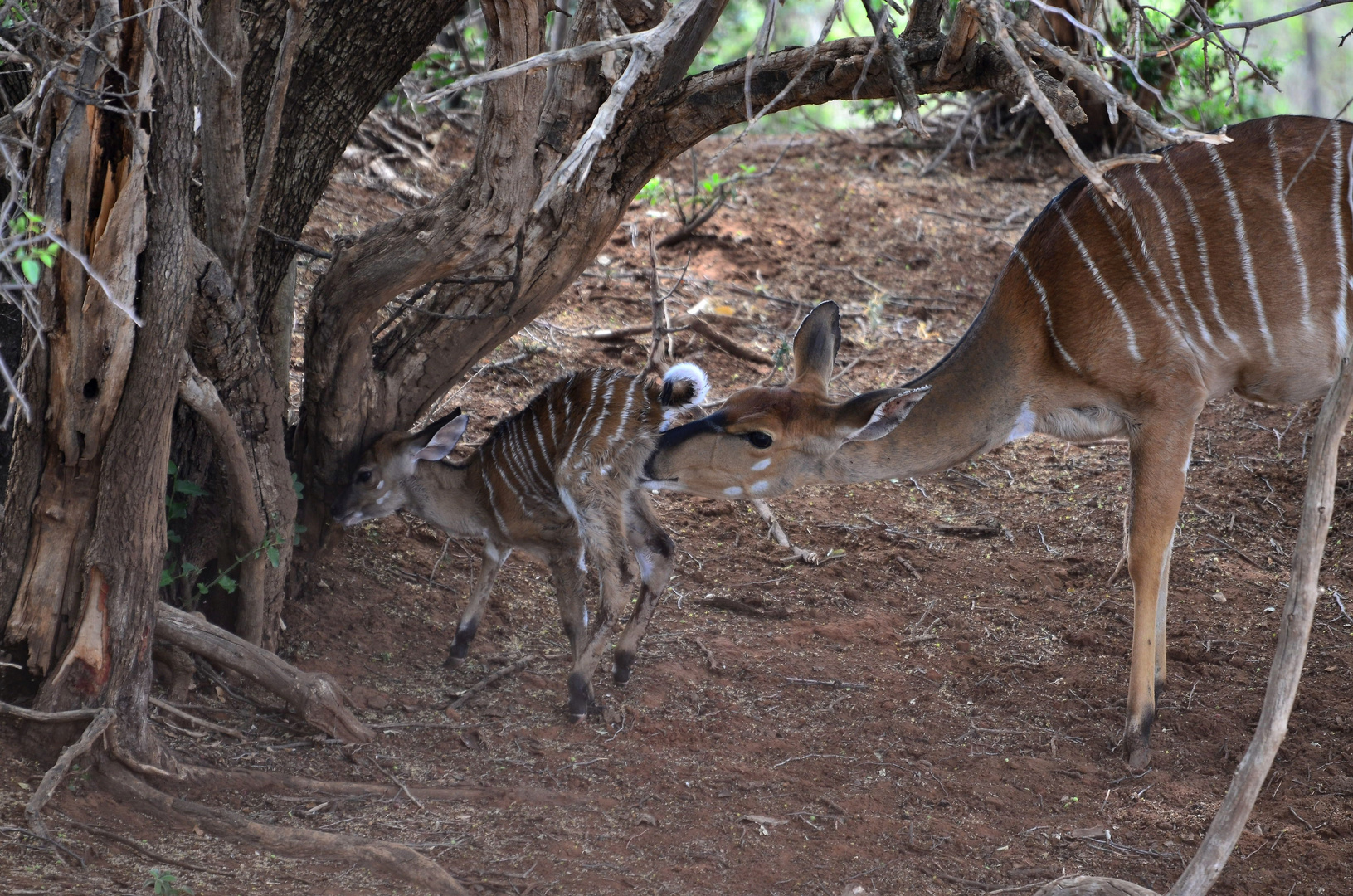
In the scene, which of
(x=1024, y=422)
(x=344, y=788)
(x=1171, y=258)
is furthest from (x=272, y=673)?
(x=1171, y=258)

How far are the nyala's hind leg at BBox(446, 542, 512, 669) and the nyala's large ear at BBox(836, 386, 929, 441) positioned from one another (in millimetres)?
1594

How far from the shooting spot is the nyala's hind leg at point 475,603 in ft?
15.6

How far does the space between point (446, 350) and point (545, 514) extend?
79cm

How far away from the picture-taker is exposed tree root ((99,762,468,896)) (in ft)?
10.0

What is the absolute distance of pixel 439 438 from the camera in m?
5.22

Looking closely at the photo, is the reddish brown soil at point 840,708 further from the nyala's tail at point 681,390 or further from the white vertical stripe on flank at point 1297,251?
the white vertical stripe on flank at point 1297,251

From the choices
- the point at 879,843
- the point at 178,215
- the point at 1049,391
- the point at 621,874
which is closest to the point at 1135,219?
the point at 1049,391

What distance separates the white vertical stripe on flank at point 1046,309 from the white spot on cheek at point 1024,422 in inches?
8.4

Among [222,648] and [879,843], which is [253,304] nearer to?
[222,648]

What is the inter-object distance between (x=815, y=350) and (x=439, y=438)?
5.46 ft

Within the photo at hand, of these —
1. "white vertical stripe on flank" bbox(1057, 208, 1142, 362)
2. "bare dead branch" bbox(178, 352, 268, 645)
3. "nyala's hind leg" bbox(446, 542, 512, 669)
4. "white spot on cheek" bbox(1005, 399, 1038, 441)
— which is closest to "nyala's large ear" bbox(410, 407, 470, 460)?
"nyala's hind leg" bbox(446, 542, 512, 669)

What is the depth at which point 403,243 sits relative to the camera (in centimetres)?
426

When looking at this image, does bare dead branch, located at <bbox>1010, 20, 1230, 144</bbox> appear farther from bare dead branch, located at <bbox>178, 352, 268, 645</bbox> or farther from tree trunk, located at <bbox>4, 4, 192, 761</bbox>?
bare dead branch, located at <bbox>178, 352, 268, 645</bbox>

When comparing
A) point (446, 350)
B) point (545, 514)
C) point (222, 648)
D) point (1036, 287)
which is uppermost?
point (1036, 287)
